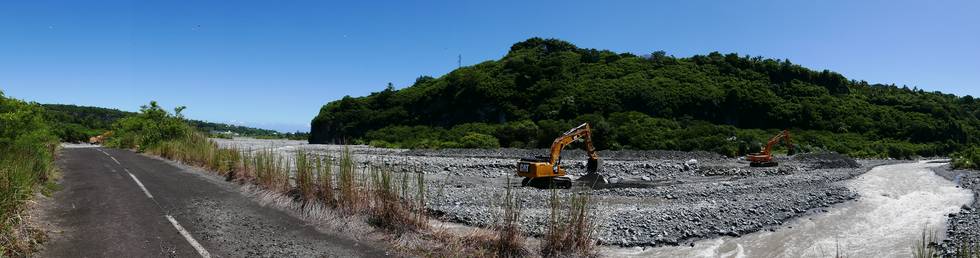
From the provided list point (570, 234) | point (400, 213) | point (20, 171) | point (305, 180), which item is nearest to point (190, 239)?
point (305, 180)

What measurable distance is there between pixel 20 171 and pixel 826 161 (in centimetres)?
4827

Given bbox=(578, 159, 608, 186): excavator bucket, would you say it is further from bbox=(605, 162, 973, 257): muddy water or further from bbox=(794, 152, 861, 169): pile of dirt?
bbox=(794, 152, 861, 169): pile of dirt

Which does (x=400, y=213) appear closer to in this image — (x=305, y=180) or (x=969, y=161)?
(x=305, y=180)

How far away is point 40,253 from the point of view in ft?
25.4

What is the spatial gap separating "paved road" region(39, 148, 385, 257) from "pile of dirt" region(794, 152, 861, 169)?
135ft

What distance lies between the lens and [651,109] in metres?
72.9

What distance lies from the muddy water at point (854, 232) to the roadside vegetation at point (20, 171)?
9554 mm

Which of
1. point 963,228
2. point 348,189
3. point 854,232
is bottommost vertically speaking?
point 854,232

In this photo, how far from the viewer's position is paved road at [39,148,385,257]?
8242 millimetres

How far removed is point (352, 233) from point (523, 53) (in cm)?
9289

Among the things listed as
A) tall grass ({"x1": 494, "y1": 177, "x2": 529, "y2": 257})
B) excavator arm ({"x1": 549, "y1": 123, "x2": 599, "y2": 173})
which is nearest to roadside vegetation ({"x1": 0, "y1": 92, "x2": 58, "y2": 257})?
tall grass ({"x1": 494, "y1": 177, "x2": 529, "y2": 257})

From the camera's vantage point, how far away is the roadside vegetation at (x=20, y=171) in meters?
7.70

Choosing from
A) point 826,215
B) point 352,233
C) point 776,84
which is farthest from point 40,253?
point 776,84

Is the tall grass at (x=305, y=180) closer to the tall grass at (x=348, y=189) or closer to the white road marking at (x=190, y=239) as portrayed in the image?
the tall grass at (x=348, y=189)
